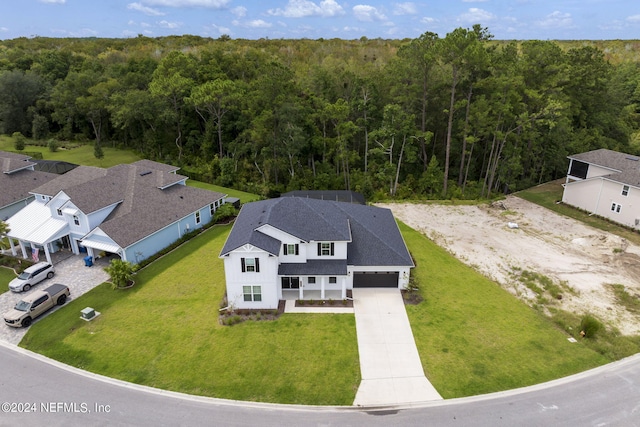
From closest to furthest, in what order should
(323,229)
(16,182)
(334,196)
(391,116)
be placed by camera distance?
(323,229) → (16,182) → (334,196) → (391,116)

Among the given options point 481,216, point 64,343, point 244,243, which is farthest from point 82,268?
point 481,216

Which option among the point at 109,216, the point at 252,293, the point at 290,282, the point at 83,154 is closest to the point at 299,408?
the point at 252,293

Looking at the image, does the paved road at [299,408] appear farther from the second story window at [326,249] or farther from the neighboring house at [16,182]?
the neighboring house at [16,182]

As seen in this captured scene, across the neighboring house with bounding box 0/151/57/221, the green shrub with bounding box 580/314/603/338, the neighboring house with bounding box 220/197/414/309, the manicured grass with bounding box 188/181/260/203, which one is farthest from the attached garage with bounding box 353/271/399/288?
the neighboring house with bounding box 0/151/57/221

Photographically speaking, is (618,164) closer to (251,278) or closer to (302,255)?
(302,255)

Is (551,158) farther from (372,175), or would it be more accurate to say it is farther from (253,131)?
(253,131)
